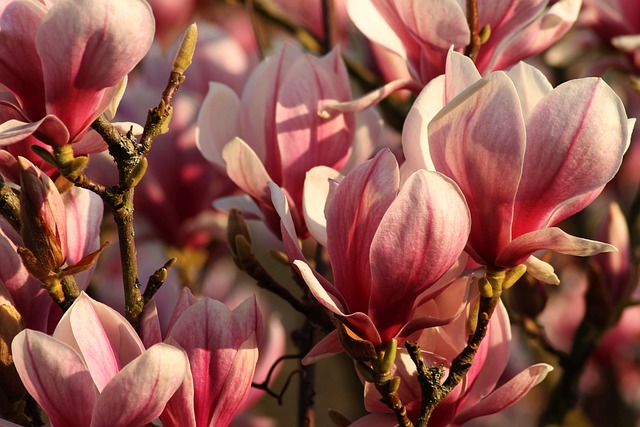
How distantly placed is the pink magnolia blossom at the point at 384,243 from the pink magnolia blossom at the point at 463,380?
0.12 ft

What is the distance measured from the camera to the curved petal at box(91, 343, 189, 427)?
0.55 meters

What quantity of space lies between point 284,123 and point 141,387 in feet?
1.02

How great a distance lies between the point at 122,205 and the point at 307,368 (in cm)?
30

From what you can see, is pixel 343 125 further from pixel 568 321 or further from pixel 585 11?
pixel 568 321

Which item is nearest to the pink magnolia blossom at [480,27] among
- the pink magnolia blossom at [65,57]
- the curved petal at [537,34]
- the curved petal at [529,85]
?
the curved petal at [537,34]

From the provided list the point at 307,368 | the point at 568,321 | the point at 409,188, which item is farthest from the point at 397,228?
the point at 568,321

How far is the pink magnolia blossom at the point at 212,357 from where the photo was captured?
625mm

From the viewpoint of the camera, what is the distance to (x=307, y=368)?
88 centimetres

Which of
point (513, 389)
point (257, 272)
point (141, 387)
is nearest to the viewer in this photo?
point (141, 387)

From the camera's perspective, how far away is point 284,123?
805 mm

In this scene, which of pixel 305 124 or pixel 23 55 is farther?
pixel 305 124

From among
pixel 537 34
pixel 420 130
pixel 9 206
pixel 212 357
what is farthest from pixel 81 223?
pixel 537 34

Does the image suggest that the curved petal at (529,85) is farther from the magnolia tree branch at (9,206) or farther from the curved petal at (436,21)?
the magnolia tree branch at (9,206)

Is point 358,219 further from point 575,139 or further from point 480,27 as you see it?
point 480,27
